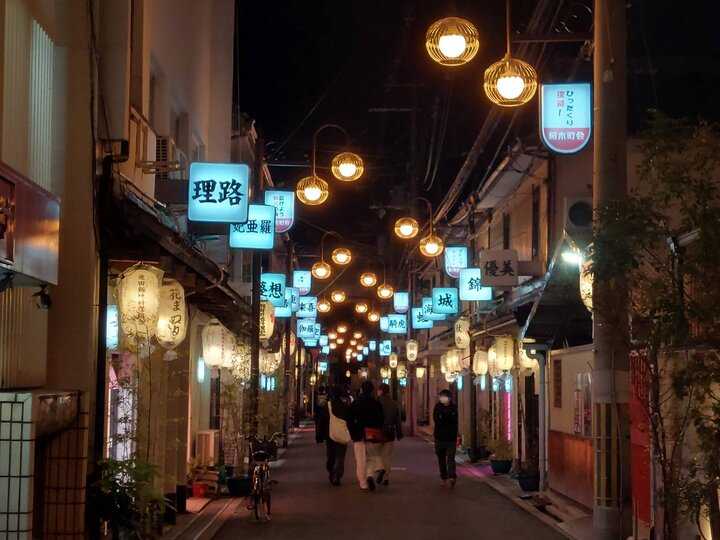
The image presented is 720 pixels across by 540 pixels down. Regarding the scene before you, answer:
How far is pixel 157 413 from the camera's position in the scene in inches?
634

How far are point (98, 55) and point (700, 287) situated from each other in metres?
7.51

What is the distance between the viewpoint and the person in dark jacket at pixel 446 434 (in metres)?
25.3

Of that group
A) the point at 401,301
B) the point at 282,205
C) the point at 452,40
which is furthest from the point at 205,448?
the point at 401,301

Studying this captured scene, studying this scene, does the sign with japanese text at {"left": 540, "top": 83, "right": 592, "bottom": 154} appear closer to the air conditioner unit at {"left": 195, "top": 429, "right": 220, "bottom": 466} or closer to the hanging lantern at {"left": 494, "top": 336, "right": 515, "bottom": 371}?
the hanging lantern at {"left": 494, "top": 336, "right": 515, "bottom": 371}

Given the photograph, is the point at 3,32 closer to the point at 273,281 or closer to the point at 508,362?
the point at 508,362

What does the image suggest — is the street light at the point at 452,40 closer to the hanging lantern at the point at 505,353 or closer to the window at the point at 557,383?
the window at the point at 557,383

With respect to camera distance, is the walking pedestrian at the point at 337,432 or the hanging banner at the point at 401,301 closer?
the walking pedestrian at the point at 337,432

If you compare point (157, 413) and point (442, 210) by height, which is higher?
point (442, 210)

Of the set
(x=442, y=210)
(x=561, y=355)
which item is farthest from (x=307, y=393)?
(x=561, y=355)

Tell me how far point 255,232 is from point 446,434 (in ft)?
22.7

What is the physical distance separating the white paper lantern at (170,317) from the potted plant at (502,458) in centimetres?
1513

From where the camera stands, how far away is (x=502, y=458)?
2848cm

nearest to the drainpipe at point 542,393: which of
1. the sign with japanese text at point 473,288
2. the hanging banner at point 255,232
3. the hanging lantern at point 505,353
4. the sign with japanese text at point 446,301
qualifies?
the hanging lantern at point 505,353

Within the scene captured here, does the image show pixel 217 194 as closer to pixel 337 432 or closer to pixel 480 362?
pixel 337 432
